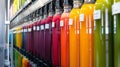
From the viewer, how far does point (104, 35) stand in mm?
1123

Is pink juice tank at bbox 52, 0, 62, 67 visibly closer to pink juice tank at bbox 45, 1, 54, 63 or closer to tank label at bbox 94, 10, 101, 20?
pink juice tank at bbox 45, 1, 54, 63

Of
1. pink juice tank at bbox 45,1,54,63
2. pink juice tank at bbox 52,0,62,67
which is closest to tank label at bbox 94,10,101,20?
pink juice tank at bbox 52,0,62,67

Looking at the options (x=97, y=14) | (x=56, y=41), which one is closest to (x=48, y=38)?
(x=56, y=41)

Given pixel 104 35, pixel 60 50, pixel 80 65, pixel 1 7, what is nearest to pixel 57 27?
pixel 60 50

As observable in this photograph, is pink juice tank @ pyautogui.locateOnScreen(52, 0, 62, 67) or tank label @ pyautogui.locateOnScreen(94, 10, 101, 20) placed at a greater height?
tank label @ pyautogui.locateOnScreen(94, 10, 101, 20)

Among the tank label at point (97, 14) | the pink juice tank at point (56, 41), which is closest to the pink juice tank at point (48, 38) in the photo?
the pink juice tank at point (56, 41)

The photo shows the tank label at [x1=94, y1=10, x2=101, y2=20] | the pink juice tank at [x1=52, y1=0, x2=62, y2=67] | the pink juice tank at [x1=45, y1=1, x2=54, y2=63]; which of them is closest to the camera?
Answer: the tank label at [x1=94, y1=10, x2=101, y2=20]

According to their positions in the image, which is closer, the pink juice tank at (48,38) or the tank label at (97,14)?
the tank label at (97,14)

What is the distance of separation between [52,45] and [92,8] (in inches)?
33.3

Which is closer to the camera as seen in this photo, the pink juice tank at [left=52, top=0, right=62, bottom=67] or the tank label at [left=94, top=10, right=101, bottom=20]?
the tank label at [left=94, top=10, right=101, bottom=20]

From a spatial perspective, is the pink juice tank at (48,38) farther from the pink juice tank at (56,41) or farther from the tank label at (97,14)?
the tank label at (97,14)

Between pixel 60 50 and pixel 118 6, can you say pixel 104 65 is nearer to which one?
pixel 118 6

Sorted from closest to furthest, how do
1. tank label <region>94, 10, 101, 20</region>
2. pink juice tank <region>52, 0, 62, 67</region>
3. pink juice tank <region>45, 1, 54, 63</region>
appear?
tank label <region>94, 10, 101, 20</region>, pink juice tank <region>52, 0, 62, 67</region>, pink juice tank <region>45, 1, 54, 63</region>

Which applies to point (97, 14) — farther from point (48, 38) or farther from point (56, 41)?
point (48, 38)
